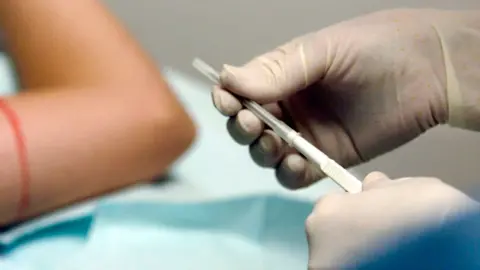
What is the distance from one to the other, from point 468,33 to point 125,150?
406 millimetres

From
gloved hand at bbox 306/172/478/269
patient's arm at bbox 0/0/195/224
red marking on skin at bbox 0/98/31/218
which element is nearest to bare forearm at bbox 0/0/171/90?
patient's arm at bbox 0/0/195/224

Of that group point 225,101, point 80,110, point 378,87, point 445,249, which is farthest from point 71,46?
point 445,249

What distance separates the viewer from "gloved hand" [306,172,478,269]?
41 cm

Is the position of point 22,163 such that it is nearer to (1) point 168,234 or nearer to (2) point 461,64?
(1) point 168,234

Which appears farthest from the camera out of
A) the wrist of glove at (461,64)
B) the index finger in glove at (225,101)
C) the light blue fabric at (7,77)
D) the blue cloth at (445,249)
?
the light blue fabric at (7,77)

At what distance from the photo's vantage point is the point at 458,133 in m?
0.86

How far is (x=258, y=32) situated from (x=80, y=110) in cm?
44

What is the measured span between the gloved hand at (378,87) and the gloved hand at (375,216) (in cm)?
20

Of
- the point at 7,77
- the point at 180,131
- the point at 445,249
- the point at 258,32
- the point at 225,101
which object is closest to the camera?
the point at 445,249

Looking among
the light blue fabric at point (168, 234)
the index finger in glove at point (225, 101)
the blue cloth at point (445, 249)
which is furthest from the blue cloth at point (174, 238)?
the blue cloth at point (445, 249)

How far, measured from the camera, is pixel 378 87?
0.70 metres

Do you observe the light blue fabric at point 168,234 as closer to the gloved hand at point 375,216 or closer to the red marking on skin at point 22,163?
the red marking on skin at point 22,163

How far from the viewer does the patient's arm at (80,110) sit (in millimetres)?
624

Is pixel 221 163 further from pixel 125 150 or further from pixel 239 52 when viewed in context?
pixel 239 52
